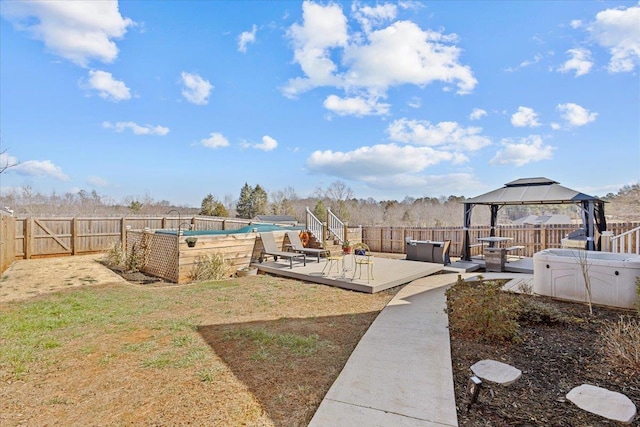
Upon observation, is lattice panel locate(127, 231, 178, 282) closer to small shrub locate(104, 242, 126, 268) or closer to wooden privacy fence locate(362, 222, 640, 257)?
small shrub locate(104, 242, 126, 268)

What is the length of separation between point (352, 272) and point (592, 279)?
499cm

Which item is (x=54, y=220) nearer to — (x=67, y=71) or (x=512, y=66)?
(x=67, y=71)

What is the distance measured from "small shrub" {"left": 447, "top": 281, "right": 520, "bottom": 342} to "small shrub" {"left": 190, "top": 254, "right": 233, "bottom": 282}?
6801mm

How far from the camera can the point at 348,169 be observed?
22953mm

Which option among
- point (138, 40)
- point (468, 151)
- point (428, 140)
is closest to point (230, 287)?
point (138, 40)

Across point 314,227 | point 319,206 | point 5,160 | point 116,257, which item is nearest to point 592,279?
point 314,227

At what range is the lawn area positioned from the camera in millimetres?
2504

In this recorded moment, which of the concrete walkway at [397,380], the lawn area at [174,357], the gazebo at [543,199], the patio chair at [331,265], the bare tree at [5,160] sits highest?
the bare tree at [5,160]

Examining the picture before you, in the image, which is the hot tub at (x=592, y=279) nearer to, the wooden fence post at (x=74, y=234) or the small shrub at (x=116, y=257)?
the small shrub at (x=116, y=257)

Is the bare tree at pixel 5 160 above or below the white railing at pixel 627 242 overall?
above

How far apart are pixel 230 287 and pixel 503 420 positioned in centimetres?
618

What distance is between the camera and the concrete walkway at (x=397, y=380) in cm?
232

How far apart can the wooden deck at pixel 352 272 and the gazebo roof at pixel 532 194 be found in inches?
132

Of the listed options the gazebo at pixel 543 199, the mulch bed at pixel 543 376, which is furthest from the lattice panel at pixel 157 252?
the gazebo at pixel 543 199
